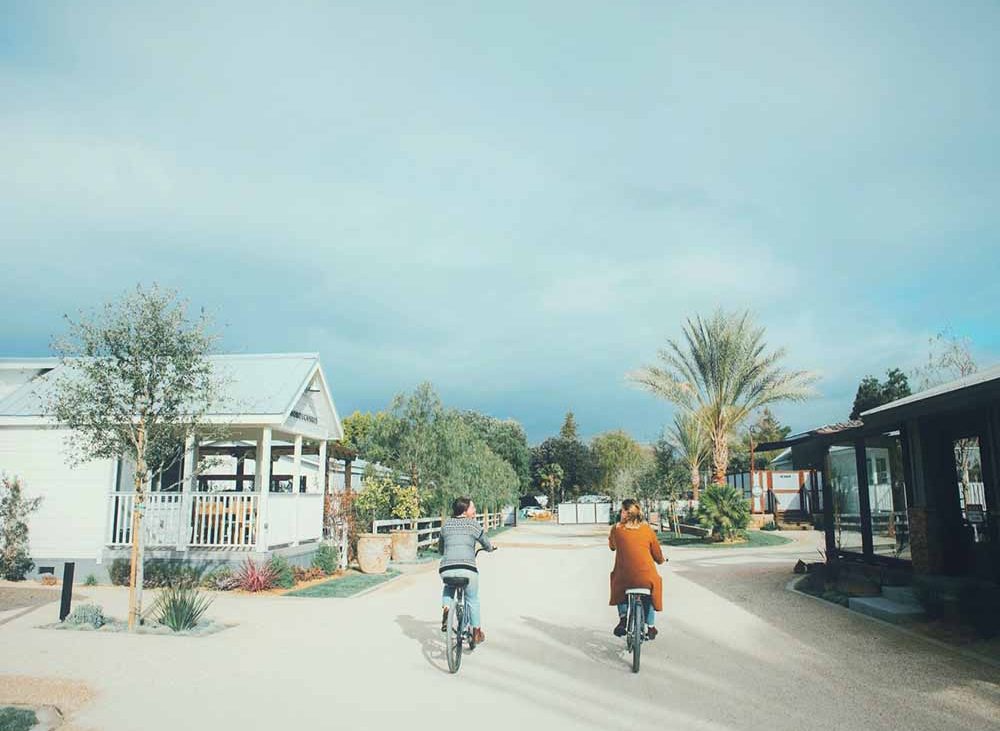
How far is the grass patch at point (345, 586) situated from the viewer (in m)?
13.5

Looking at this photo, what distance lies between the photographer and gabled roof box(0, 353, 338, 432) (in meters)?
14.9

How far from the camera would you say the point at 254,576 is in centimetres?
1391

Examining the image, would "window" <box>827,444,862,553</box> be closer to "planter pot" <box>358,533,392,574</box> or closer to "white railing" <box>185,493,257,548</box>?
"planter pot" <box>358,533,392,574</box>

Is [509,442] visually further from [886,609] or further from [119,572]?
[886,609]

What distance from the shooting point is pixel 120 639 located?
9188 mm

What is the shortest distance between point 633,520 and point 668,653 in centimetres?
156

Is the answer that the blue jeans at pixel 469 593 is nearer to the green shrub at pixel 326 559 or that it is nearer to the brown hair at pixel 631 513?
the brown hair at pixel 631 513

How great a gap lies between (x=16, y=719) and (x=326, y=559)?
1085cm

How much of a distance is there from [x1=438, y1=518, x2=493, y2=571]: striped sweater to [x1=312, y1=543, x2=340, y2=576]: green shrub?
8.92 meters

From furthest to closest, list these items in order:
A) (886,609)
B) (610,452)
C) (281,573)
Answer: (610,452) → (281,573) → (886,609)

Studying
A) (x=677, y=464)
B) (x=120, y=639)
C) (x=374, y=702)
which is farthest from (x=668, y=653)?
(x=677, y=464)

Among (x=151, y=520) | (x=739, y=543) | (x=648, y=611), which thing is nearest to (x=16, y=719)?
(x=648, y=611)

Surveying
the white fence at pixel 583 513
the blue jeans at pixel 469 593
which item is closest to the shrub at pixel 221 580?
the blue jeans at pixel 469 593

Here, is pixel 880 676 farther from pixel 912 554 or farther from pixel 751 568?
pixel 751 568
